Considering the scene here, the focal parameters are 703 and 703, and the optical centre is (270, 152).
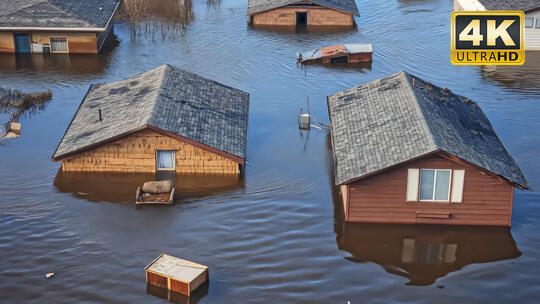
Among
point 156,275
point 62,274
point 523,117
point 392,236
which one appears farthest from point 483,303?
point 523,117

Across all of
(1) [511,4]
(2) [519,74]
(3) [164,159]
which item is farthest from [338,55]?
(3) [164,159]

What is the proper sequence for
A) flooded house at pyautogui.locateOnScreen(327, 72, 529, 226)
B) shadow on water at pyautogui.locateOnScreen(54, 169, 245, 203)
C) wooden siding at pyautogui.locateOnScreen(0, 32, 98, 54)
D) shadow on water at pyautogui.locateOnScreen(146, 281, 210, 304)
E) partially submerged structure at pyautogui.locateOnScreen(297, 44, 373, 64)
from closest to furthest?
shadow on water at pyautogui.locateOnScreen(146, 281, 210, 304)
flooded house at pyautogui.locateOnScreen(327, 72, 529, 226)
shadow on water at pyautogui.locateOnScreen(54, 169, 245, 203)
partially submerged structure at pyautogui.locateOnScreen(297, 44, 373, 64)
wooden siding at pyautogui.locateOnScreen(0, 32, 98, 54)

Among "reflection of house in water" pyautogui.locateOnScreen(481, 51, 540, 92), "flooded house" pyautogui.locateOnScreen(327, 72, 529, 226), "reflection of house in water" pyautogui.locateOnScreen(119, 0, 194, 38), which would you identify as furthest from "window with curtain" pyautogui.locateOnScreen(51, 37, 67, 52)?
"reflection of house in water" pyautogui.locateOnScreen(481, 51, 540, 92)

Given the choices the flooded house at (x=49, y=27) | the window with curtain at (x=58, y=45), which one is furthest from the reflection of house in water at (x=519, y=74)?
the window with curtain at (x=58, y=45)

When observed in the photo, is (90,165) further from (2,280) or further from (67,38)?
(67,38)

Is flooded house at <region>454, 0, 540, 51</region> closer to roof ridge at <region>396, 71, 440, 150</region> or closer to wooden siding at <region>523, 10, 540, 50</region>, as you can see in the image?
wooden siding at <region>523, 10, 540, 50</region>

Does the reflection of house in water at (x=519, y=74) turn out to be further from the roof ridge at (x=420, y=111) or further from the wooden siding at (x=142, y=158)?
the wooden siding at (x=142, y=158)
